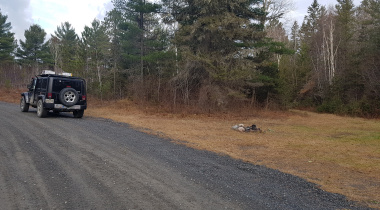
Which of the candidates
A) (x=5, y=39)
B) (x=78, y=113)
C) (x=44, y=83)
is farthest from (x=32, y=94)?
(x=5, y=39)

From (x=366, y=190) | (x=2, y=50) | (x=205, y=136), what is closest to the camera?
(x=366, y=190)

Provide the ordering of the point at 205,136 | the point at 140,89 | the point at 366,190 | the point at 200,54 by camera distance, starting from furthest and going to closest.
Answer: the point at 140,89
the point at 200,54
the point at 205,136
the point at 366,190

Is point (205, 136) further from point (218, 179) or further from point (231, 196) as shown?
point (231, 196)

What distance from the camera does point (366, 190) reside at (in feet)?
18.1

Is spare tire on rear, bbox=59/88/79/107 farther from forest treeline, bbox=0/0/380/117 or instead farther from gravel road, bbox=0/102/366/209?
forest treeline, bbox=0/0/380/117

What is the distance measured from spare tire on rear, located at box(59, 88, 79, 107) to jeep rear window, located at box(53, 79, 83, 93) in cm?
33

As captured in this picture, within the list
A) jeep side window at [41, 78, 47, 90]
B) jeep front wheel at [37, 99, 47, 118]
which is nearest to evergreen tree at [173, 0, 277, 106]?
jeep side window at [41, 78, 47, 90]

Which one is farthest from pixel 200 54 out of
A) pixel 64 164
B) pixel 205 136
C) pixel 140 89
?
pixel 64 164

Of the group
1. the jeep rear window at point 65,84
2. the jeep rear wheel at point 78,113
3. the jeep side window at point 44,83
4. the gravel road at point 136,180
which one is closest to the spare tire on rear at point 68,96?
the jeep rear window at point 65,84

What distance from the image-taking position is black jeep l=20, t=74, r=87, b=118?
44.1 ft

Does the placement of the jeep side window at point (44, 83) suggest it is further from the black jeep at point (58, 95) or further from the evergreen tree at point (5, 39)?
the evergreen tree at point (5, 39)

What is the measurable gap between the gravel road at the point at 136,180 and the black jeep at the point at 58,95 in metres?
5.26

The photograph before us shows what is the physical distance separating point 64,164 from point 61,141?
8.28 ft

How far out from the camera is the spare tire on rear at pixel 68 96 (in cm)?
1352
